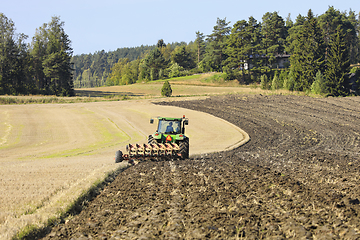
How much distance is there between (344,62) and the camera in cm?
6194

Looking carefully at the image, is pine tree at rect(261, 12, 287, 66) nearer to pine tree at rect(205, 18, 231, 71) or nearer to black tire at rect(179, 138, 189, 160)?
pine tree at rect(205, 18, 231, 71)

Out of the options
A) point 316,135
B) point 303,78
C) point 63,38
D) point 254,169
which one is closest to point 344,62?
point 303,78

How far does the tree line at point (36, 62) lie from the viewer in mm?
70562

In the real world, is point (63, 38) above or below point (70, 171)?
above

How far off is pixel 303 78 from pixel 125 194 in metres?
62.2

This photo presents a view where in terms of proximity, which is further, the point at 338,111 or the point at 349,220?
the point at 338,111

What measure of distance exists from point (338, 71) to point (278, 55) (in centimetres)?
4314

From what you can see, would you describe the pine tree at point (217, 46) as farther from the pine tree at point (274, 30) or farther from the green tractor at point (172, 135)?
the green tractor at point (172, 135)

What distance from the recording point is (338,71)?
61.3 metres

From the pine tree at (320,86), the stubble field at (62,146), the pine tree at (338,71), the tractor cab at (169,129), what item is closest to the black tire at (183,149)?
the tractor cab at (169,129)

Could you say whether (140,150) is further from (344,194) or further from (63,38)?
(63,38)

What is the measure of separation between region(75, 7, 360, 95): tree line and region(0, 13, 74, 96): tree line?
141 feet

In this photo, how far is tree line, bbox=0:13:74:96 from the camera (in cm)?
7056

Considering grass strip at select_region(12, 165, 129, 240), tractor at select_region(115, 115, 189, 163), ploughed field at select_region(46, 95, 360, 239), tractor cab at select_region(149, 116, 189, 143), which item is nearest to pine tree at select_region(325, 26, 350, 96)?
ploughed field at select_region(46, 95, 360, 239)
